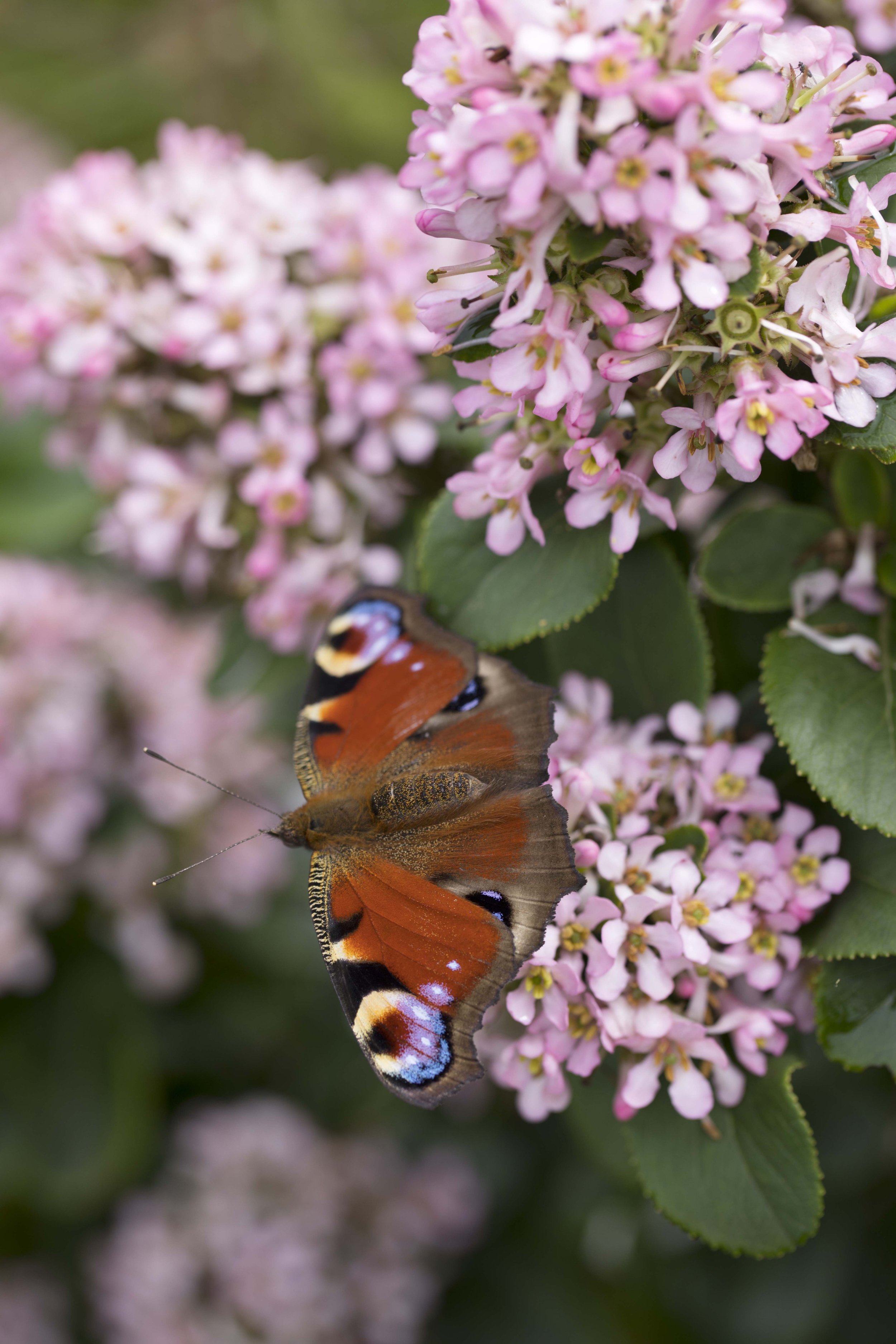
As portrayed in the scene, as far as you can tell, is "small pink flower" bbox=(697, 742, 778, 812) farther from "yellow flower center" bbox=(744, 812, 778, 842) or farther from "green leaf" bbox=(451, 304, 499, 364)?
"green leaf" bbox=(451, 304, 499, 364)

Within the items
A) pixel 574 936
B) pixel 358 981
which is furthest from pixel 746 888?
pixel 358 981

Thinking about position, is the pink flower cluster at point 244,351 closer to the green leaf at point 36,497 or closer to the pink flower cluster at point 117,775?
the pink flower cluster at point 117,775

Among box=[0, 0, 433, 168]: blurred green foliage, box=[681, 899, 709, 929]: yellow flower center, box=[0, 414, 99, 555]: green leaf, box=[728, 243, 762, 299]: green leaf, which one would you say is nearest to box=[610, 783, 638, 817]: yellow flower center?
box=[681, 899, 709, 929]: yellow flower center

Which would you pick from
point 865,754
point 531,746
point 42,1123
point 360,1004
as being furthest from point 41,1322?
point 865,754

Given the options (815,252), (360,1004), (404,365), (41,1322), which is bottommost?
(41,1322)

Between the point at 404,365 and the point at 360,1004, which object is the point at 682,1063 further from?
the point at 404,365

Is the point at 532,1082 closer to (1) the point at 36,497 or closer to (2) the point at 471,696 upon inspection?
(2) the point at 471,696
